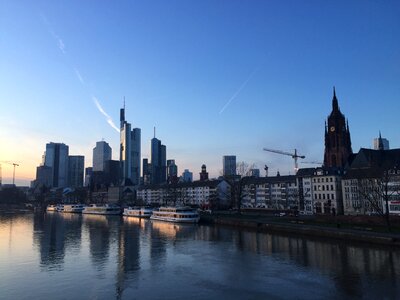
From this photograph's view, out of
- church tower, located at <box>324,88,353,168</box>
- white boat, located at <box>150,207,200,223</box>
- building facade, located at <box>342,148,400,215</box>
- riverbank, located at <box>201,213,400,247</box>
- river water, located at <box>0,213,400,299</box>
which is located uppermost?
church tower, located at <box>324,88,353,168</box>

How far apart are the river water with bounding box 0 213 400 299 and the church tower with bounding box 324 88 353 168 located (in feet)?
323

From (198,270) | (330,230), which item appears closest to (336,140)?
(330,230)

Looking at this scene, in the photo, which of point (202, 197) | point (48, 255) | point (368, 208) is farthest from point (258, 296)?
point (202, 197)

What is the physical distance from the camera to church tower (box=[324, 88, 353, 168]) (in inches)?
6270

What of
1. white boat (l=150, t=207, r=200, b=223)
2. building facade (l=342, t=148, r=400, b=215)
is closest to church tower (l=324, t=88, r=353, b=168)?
building facade (l=342, t=148, r=400, b=215)

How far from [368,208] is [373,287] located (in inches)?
2878

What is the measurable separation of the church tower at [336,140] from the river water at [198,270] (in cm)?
9852

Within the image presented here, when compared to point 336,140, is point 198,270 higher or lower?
lower

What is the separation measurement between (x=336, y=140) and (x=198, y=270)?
13219 cm

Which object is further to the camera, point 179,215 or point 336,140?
point 336,140

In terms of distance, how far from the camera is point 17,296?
34344 mm

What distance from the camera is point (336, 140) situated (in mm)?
162375

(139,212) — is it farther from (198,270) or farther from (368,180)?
(198,270)

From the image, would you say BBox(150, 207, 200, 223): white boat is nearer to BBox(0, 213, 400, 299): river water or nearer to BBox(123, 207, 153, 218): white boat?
BBox(123, 207, 153, 218): white boat
